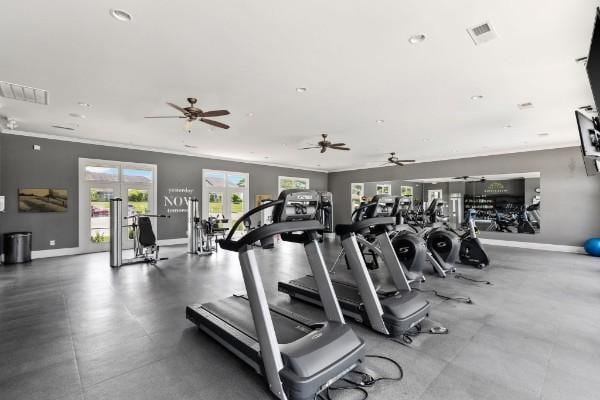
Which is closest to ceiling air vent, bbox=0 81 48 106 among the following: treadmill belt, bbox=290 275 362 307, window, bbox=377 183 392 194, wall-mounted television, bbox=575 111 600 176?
treadmill belt, bbox=290 275 362 307

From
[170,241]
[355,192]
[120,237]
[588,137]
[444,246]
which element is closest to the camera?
[588,137]

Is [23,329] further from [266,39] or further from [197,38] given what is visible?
[266,39]

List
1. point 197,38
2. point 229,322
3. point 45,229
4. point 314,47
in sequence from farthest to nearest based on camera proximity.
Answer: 1. point 45,229
2. point 314,47
3. point 197,38
4. point 229,322

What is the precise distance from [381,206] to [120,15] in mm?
3671

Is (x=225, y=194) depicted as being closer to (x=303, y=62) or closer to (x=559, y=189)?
(x=303, y=62)

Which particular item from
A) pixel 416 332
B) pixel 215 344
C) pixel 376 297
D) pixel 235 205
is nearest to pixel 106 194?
pixel 235 205

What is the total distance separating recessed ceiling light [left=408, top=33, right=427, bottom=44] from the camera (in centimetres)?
277

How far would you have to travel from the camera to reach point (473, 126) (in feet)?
19.5

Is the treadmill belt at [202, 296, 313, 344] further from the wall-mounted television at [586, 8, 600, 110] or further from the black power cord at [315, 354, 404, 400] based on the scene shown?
the wall-mounted television at [586, 8, 600, 110]

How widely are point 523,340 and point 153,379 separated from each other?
3467mm

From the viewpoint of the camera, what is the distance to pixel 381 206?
3.92 m

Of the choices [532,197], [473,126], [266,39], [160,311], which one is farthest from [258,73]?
[532,197]

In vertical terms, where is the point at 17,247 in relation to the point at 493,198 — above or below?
below

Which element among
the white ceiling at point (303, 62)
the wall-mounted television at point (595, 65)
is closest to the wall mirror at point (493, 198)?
the white ceiling at point (303, 62)
